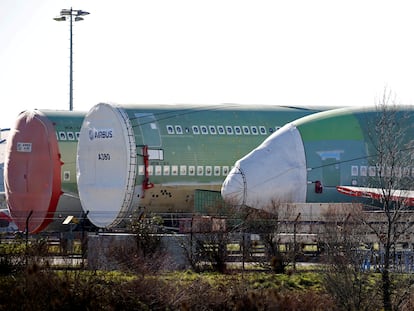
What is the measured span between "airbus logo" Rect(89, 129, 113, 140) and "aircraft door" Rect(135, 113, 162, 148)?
130 centimetres

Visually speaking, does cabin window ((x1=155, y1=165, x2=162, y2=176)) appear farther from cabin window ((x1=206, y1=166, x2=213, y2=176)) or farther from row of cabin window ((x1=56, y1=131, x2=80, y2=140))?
row of cabin window ((x1=56, y1=131, x2=80, y2=140))

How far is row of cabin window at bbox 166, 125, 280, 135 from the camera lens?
5262cm

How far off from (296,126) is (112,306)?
793 inches

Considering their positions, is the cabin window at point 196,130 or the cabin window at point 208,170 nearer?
the cabin window at point 196,130

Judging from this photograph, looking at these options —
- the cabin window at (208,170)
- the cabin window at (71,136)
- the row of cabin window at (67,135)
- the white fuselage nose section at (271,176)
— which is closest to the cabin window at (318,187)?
the white fuselage nose section at (271,176)

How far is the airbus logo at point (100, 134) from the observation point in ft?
169

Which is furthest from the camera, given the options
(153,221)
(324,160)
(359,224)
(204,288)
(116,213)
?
(116,213)

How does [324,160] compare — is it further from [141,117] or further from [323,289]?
[323,289]

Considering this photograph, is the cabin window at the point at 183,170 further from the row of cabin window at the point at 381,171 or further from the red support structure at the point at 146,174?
the row of cabin window at the point at 381,171

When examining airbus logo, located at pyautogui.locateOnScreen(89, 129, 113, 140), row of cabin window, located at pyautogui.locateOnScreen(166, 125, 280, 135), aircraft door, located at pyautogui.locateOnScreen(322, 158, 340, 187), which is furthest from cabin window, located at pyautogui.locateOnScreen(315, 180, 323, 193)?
airbus logo, located at pyautogui.locateOnScreen(89, 129, 113, 140)

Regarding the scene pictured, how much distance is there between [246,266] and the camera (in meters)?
35.4

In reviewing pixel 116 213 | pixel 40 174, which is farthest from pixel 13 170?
pixel 116 213

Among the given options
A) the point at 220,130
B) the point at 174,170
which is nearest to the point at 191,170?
the point at 174,170

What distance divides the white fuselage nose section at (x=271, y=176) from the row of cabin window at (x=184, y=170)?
23.7 ft
